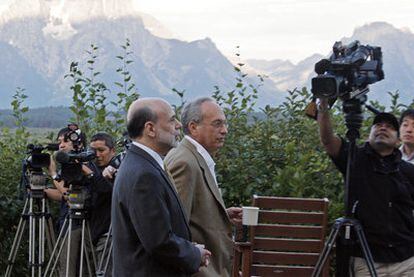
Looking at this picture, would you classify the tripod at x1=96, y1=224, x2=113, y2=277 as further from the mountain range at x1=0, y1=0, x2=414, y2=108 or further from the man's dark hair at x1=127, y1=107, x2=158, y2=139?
the mountain range at x1=0, y1=0, x2=414, y2=108

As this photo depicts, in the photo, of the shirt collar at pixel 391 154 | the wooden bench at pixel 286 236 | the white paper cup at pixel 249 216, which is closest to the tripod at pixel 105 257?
the wooden bench at pixel 286 236

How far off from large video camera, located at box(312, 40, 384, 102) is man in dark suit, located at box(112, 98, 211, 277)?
1106 millimetres

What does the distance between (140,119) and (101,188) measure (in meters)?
2.80

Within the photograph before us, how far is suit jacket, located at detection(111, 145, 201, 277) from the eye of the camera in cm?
334

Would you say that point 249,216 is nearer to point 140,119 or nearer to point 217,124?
point 217,124

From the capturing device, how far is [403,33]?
29.8m

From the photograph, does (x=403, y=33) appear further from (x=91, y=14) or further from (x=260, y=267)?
(x=91, y=14)

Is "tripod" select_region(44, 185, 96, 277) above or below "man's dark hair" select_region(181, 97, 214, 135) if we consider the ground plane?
below

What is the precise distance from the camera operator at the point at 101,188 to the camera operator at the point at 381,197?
2260mm

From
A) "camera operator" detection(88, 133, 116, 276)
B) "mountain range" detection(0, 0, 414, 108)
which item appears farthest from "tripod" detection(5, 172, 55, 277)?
"mountain range" detection(0, 0, 414, 108)

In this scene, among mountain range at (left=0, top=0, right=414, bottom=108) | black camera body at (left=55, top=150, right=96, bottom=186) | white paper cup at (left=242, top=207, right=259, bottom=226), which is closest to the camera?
white paper cup at (left=242, top=207, right=259, bottom=226)

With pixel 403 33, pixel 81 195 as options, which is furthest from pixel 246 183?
pixel 403 33

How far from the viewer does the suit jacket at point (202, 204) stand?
4.03 m

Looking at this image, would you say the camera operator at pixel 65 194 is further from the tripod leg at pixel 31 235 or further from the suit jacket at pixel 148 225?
the suit jacket at pixel 148 225
